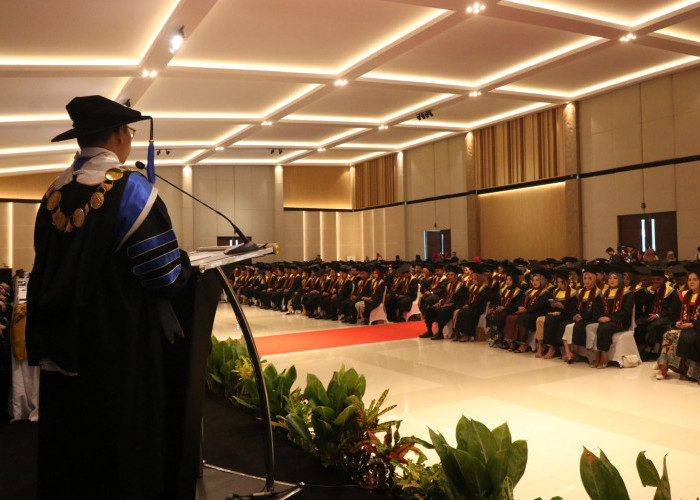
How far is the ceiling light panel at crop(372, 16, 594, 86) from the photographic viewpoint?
10703mm

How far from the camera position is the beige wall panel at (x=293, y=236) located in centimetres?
2605

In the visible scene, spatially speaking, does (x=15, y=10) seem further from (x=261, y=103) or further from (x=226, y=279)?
(x=226, y=279)

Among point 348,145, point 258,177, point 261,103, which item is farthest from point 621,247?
point 258,177

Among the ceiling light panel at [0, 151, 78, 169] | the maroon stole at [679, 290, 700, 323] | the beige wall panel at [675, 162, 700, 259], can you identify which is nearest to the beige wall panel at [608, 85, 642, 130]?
the beige wall panel at [675, 162, 700, 259]

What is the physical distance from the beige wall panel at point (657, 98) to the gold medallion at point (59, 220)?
14587 mm

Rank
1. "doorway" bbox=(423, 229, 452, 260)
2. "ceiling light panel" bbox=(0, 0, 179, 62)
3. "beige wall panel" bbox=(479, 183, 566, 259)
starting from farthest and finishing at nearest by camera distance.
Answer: "doorway" bbox=(423, 229, 452, 260)
"beige wall panel" bbox=(479, 183, 566, 259)
"ceiling light panel" bbox=(0, 0, 179, 62)

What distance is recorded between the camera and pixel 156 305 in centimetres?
194

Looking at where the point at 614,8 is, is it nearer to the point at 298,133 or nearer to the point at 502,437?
the point at 502,437

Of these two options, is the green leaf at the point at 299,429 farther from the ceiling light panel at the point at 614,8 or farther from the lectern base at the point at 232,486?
the ceiling light panel at the point at 614,8

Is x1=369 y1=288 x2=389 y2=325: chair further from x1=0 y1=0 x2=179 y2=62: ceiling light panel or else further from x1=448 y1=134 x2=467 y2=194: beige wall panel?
x1=448 y1=134 x2=467 y2=194: beige wall panel

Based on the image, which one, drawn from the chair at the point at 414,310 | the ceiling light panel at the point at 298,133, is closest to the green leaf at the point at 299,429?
the chair at the point at 414,310

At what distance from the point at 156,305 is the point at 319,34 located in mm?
9502

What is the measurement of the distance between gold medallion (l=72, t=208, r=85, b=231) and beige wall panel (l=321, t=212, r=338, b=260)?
80.9 ft

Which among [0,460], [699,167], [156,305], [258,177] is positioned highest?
[258,177]
